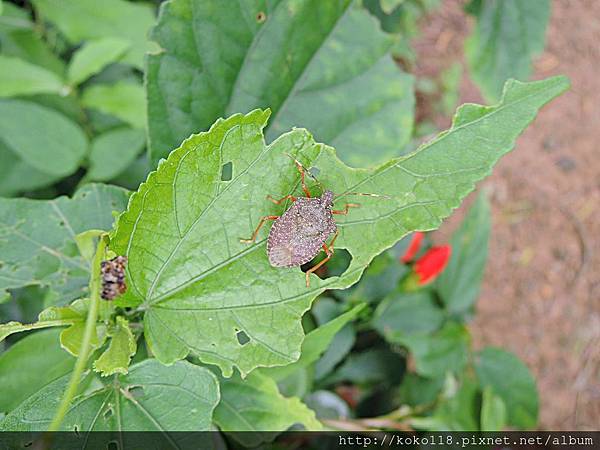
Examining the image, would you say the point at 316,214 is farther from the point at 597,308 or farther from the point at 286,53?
the point at 597,308

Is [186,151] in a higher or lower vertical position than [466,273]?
higher

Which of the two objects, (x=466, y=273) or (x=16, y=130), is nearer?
(x=16, y=130)

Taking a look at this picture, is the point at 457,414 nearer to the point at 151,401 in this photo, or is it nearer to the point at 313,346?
the point at 313,346

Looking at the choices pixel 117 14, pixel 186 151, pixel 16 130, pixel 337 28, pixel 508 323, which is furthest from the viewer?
pixel 508 323

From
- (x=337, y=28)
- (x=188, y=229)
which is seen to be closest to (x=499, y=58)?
(x=337, y=28)

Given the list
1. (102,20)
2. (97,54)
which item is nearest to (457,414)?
(97,54)

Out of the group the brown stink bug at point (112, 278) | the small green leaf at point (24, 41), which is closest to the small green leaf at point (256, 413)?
the brown stink bug at point (112, 278)

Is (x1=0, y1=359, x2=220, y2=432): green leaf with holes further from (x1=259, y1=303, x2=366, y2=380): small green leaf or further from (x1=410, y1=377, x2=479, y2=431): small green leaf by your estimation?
(x1=410, y1=377, x2=479, y2=431): small green leaf
